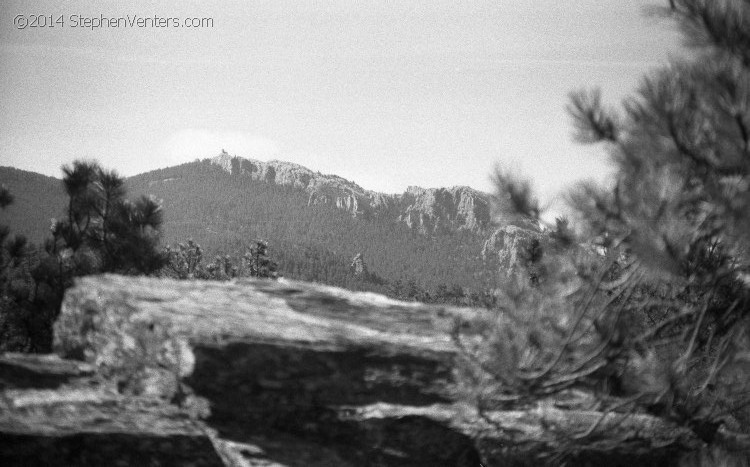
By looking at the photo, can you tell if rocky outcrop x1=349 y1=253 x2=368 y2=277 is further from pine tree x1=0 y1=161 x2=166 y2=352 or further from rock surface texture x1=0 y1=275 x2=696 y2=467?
rock surface texture x1=0 y1=275 x2=696 y2=467

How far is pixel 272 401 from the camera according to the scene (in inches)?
208

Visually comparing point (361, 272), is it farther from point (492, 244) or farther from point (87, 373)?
point (87, 373)

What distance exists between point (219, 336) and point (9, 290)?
8.02 meters

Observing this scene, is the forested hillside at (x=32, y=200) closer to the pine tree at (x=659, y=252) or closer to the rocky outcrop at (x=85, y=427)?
the rocky outcrop at (x=85, y=427)

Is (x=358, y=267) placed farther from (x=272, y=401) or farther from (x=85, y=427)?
(x=85, y=427)

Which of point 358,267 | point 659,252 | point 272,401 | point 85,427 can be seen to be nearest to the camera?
point 659,252

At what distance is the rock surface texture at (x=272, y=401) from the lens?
4.99 m

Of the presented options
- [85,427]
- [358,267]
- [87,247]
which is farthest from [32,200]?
[85,427]

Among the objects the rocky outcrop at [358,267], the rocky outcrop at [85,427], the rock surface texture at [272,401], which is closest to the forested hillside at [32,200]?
the rocky outcrop at [358,267]

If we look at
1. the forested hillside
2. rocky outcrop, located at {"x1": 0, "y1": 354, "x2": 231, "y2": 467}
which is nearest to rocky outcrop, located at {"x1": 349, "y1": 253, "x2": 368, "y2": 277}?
the forested hillside

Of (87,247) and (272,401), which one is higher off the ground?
(87,247)

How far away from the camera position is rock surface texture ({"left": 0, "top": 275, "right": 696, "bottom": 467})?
16.4ft

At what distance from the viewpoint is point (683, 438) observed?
531 cm

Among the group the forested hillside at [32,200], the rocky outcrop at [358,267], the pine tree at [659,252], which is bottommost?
the rocky outcrop at [358,267]
